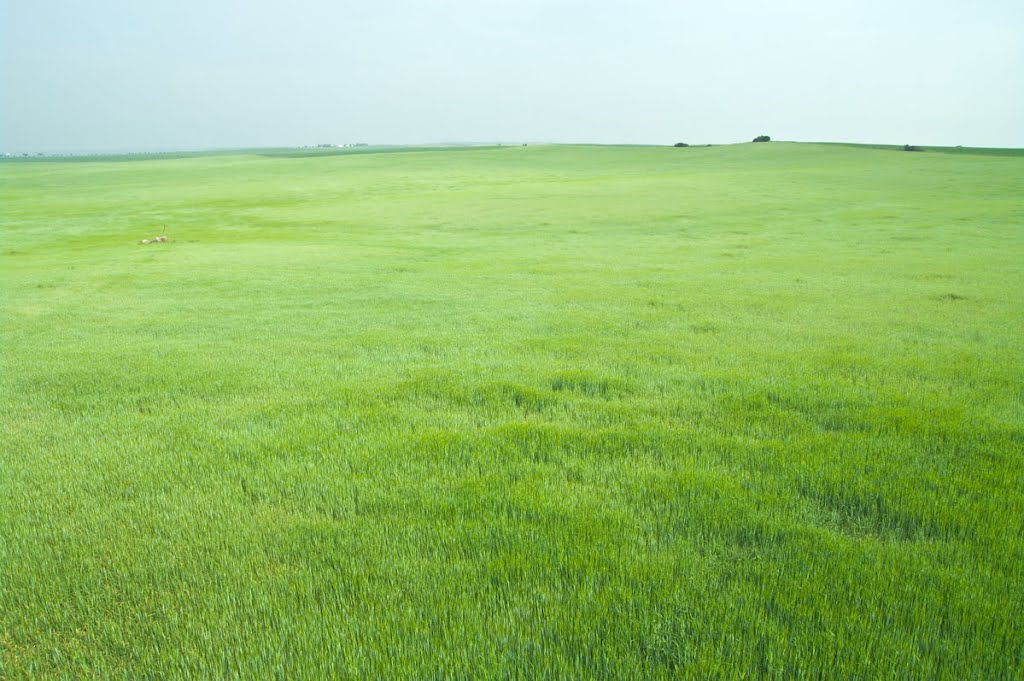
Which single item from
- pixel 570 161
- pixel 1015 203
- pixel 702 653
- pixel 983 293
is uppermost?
pixel 570 161

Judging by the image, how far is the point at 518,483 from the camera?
4668 millimetres

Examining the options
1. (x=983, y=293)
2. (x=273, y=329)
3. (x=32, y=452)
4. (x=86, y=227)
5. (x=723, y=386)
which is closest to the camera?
(x=32, y=452)

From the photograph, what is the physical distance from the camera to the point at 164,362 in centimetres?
826

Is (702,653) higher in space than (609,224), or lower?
lower

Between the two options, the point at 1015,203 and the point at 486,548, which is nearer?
the point at 486,548

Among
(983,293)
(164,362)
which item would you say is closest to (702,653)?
(164,362)

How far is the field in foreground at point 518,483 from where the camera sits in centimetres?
321

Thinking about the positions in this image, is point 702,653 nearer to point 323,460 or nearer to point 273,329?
point 323,460

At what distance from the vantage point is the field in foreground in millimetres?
3209

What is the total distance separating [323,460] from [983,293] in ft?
43.0

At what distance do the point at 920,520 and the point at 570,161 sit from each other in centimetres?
6705

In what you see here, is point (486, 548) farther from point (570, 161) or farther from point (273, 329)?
point (570, 161)

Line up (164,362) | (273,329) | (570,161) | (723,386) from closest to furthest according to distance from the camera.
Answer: (723,386) < (164,362) < (273,329) < (570,161)

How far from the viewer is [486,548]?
13.0ft
